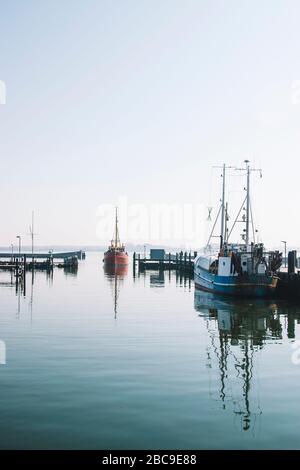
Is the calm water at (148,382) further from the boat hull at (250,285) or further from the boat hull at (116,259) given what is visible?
the boat hull at (116,259)

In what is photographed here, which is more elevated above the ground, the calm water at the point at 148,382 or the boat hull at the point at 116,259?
the calm water at the point at 148,382

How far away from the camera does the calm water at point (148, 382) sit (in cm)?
1290

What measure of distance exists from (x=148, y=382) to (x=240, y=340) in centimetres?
1077

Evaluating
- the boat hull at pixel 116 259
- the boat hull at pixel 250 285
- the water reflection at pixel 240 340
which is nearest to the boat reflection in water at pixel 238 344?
the water reflection at pixel 240 340

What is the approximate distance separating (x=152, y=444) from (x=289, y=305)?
116 feet

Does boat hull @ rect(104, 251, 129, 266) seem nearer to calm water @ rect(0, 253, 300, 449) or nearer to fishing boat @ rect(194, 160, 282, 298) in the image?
fishing boat @ rect(194, 160, 282, 298)

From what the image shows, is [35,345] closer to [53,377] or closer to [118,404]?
[53,377]

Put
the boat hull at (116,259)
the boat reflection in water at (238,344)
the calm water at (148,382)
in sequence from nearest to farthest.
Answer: the calm water at (148,382) → the boat reflection in water at (238,344) → the boat hull at (116,259)

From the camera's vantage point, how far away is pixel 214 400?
15953mm

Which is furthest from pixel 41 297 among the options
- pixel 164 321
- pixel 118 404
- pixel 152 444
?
pixel 152 444

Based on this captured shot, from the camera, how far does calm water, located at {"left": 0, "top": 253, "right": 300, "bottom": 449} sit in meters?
12.9

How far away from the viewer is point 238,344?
26453mm

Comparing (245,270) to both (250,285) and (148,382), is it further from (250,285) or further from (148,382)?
(148,382)
